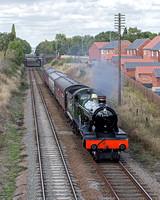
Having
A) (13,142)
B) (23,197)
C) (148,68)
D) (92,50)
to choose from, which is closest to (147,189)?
(23,197)

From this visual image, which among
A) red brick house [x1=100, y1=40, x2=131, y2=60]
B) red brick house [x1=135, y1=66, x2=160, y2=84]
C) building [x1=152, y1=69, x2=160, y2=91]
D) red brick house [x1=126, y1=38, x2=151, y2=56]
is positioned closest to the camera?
building [x1=152, y1=69, x2=160, y2=91]

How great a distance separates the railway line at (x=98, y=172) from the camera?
10578 millimetres

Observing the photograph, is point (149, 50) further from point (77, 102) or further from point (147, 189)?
point (147, 189)

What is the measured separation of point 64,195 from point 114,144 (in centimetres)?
413

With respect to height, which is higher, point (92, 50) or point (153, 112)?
point (92, 50)

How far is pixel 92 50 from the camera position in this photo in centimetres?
9188

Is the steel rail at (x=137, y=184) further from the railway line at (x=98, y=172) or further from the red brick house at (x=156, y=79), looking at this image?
the red brick house at (x=156, y=79)

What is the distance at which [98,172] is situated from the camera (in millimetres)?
12922

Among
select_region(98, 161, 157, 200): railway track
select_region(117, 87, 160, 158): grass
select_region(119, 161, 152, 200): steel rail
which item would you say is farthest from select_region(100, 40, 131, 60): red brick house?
select_region(119, 161, 152, 200): steel rail

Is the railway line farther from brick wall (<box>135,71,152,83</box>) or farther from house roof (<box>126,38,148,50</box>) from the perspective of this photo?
house roof (<box>126,38,148,50</box>)

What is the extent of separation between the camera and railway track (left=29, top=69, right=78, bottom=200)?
426 inches

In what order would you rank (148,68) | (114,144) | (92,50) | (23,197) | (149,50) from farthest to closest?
(92,50), (149,50), (148,68), (114,144), (23,197)

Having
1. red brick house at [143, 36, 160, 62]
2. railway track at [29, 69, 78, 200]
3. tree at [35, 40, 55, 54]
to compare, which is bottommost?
railway track at [29, 69, 78, 200]

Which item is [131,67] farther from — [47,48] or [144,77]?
[47,48]
